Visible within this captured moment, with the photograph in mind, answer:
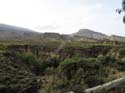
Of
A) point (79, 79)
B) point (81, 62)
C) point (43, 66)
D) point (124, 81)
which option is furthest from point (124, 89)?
point (43, 66)

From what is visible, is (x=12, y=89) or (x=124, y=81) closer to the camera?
(x=124, y=81)

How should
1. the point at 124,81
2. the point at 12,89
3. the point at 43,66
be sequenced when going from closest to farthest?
the point at 124,81, the point at 12,89, the point at 43,66

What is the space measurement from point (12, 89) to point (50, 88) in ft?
7.04

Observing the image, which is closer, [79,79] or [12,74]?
[79,79]

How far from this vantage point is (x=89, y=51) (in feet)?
142

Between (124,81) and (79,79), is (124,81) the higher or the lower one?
the higher one

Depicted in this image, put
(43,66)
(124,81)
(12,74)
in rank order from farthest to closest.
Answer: (43,66) → (12,74) → (124,81)

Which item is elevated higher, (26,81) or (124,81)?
(124,81)

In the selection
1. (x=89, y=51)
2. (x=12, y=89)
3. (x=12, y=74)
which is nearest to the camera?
(x=12, y=89)

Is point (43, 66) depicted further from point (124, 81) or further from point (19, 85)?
point (124, 81)

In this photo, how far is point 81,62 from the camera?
717 inches

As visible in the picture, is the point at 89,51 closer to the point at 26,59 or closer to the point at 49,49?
the point at 49,49

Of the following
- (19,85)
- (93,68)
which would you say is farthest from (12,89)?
(93,68)

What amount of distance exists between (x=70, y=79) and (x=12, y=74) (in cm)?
338
